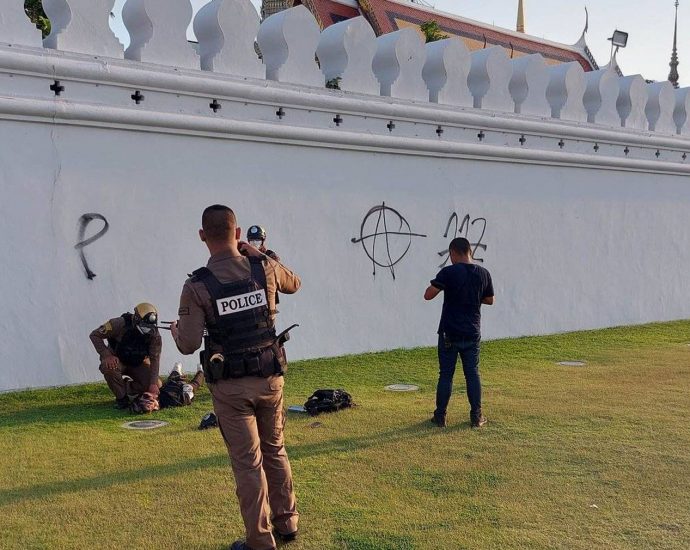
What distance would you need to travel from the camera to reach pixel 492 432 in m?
5.64

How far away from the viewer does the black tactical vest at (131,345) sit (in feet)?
21.8

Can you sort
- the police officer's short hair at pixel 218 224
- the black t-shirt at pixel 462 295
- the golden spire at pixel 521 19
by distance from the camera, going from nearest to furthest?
the police officer's short hair at pixel 218 224
the black t-shirt at pixel 462 295
the golden spire at pixel 521 19

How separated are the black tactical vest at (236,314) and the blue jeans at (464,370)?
241cm

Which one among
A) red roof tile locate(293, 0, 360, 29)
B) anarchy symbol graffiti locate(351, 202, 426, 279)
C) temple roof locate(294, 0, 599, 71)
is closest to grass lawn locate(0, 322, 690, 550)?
anarchy symbol graffiti locate(351, 202, 426, 279)

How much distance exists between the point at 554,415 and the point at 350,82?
14.5 feet

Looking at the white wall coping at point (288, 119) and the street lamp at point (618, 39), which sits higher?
the street lamp at point (618, 39)

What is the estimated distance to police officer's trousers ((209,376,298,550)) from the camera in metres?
3.52

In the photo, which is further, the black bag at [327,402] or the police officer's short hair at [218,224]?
the black bag at [327,402]

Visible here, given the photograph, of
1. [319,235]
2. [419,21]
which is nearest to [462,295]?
[319,235]

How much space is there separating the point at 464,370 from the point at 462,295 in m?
0.54

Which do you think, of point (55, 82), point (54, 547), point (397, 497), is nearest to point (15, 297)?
point (55, 82)

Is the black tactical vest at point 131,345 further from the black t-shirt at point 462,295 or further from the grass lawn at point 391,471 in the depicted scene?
the black t-shirt at point 462,295

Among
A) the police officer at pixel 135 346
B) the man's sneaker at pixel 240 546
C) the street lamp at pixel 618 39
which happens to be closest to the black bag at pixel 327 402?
the police officer at pixel 135 346

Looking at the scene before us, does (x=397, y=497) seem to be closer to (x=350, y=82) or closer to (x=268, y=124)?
(x=268, y=124)
